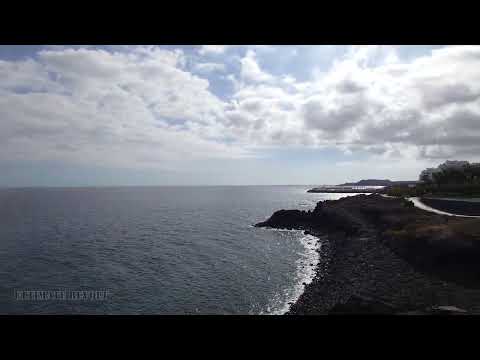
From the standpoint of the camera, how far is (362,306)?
16.9m

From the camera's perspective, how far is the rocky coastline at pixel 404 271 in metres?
17.8

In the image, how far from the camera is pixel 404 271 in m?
24.3

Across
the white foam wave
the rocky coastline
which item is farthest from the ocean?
the rocky coastline

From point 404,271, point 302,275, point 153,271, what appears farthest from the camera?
point 153,271

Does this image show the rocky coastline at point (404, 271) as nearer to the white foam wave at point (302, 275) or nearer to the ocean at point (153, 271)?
the white foam wave at point (302, 275)

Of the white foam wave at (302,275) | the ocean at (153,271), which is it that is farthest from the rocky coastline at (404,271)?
the ocean at (153,271)

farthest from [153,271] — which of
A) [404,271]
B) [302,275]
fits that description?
[404,271]

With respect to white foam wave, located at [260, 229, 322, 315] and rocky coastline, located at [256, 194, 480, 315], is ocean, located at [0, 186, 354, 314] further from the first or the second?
rocky coastline, located at [256, 194, 480, 315]

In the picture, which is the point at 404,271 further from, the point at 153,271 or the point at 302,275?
the point at 153,271
